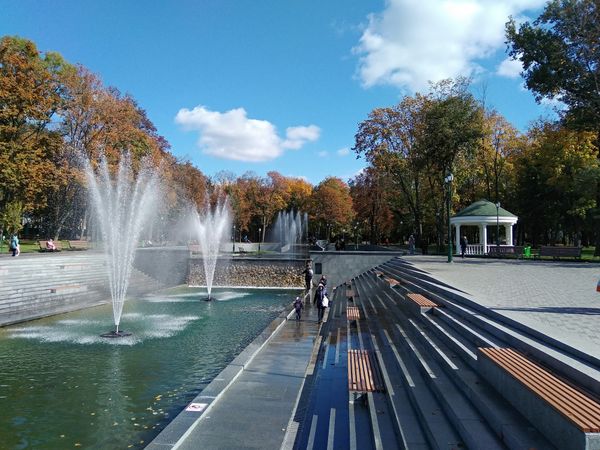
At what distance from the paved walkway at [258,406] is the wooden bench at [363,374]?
3.09 feet

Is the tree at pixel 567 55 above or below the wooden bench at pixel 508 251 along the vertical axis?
above

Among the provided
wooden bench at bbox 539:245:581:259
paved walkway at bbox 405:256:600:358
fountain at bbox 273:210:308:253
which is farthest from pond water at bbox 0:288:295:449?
fountain at bbox 273:210:308:253

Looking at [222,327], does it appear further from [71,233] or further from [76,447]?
[71,233]

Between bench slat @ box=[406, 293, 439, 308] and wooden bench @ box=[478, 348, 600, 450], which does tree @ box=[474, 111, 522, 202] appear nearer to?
bench slat @ box=[406, 293, 439, 308]

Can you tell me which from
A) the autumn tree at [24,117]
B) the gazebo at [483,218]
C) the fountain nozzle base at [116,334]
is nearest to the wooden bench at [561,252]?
the gazebo at [483,218]

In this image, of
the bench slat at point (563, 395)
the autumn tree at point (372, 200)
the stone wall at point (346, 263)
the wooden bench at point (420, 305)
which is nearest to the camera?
the bench slat at point (563, 395)

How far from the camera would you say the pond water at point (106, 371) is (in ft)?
21.5

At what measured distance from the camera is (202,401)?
6.41m

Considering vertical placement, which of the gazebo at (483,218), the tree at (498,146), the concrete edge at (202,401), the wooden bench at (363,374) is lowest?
the concrete edge at (202,401)

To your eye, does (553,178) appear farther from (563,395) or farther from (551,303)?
(563,395)

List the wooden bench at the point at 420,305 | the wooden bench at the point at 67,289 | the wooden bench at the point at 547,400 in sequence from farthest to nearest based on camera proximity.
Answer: the wooden bench at the point at 67,289 → the wooden bench at the point at 420,305 → the wooden bench at the point at 547,400

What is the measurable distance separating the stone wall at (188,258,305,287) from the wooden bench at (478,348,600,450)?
24.9m

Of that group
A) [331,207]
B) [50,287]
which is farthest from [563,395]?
[331,207]

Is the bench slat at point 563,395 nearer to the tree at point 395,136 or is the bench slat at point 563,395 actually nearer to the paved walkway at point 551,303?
the paved walkway at point 551,303
